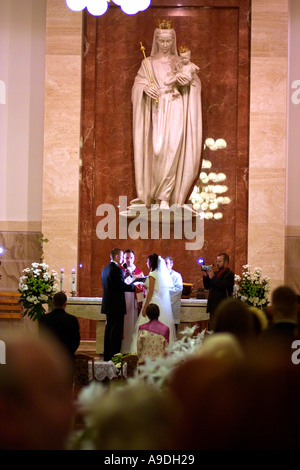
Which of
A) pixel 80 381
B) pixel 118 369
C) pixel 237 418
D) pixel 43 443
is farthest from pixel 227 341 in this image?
pixel 118 369

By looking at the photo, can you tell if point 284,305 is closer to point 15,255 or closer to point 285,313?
point 285,313

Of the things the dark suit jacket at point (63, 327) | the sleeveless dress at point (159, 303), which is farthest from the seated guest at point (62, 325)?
the sleeveless dress at point (159, 303)

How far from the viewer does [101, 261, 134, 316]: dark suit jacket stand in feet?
35.8

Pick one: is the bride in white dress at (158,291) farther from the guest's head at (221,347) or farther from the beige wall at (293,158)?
the guest's head at (221,347)

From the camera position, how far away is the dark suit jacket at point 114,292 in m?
10.9

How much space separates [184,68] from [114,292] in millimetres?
4472

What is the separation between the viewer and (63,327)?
7340mm

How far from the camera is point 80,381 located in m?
8.57

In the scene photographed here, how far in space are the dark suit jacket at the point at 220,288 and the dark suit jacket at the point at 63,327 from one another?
11.8ft

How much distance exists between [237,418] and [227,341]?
2.64 feet

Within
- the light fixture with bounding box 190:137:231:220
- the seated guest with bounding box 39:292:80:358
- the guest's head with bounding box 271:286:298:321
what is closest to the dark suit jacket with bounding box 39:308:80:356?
the seated guest with bounding box 39:292:80:358

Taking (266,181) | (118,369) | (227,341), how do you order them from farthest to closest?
(266,181)
(118,369)
(227,341)

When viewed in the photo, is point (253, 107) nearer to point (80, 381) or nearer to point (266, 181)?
point (266, 181)

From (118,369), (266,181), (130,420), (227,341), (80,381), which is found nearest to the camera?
(130,420)
